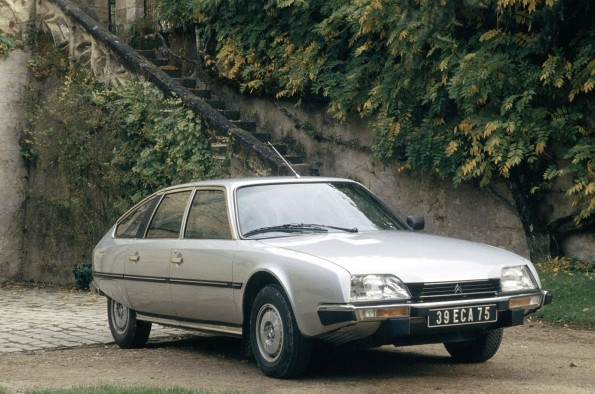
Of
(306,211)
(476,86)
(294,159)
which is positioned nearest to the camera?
(306,211)

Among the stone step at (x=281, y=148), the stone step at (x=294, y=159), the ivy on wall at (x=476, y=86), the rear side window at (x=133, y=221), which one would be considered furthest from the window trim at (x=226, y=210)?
the stone step at (x=281, y=148)

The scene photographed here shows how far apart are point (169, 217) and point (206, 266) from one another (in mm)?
1178

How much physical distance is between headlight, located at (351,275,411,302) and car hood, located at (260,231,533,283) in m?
0.04

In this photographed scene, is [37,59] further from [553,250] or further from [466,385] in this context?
[466,385]

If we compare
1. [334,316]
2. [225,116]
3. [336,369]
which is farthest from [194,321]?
[225,116]

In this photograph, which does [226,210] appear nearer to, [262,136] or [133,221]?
[133,221]

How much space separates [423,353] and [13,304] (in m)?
8.01

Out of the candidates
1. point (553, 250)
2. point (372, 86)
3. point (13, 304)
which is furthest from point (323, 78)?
point (13, 304)

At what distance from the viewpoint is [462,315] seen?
717 centimetres

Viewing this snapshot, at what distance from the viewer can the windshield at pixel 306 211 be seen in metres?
8.32

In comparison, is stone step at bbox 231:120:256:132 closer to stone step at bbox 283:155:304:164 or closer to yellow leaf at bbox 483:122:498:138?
stone step at bbox 283:155:304:164

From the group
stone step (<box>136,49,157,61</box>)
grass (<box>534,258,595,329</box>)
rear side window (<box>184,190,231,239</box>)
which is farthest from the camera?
stone step (<box>136,49,157,61</box>)

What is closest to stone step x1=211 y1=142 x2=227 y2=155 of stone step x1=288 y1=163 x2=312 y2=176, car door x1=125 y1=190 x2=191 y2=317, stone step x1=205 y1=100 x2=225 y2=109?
stone step x1=288 y1=163 x2=312 y2=176

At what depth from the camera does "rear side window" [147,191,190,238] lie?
9.24 meters
